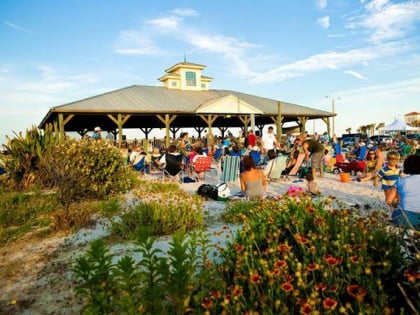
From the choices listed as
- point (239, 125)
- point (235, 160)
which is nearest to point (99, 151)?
point (235, 160)

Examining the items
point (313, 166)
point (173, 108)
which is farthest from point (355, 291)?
point (173, 108)

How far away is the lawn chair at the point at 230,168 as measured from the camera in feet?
28.7

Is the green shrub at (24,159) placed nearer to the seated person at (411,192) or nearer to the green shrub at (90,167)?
the green shrub at (90,167)

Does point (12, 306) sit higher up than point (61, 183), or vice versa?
point (61, 183)

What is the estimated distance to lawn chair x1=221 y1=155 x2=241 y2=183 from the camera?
876cm

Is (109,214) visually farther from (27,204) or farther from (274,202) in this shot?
(274,202)

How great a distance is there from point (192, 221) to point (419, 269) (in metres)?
3.36

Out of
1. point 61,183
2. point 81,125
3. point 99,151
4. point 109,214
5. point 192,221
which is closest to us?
point 192,221

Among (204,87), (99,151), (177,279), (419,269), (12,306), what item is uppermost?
(204,87)

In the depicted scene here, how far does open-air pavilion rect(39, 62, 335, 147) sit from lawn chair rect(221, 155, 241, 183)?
9.36 metres

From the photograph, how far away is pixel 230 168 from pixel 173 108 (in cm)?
1178

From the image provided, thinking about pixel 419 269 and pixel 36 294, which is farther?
pixel 36 294

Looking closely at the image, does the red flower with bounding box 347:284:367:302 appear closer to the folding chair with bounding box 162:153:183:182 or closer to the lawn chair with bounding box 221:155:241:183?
the lawn chair with bounding box 221:155:241:183

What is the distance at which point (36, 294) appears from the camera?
3.10 m
